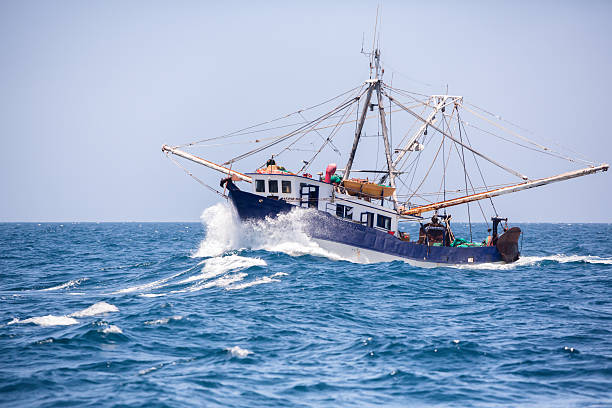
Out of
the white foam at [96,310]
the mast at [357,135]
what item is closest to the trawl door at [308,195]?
the mast at [357,135]

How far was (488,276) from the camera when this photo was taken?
31484mm

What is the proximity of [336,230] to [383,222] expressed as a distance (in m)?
4.37

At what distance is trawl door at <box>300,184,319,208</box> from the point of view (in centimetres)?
3431

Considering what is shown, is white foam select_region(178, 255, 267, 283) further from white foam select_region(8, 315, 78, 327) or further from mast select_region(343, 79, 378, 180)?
mast select_region(343, 79, 378, 180)

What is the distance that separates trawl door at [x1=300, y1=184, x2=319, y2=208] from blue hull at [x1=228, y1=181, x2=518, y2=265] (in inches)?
39.4

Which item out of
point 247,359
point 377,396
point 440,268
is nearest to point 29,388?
point 247,359

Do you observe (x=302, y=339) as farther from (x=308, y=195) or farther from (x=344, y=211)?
(x=344, y=211)

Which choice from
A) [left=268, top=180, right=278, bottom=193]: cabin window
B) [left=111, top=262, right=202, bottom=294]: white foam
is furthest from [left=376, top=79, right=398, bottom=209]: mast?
[left=111, top=262, right=202, bottom=294]: white foam

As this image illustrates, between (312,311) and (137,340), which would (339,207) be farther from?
(137,340)

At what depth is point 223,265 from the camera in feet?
98.9

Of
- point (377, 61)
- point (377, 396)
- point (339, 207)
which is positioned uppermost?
point (377, 61)

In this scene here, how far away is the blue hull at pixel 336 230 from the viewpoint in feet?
109

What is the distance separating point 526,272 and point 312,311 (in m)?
19.2

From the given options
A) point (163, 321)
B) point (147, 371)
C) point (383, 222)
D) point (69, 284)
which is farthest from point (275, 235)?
point (147, 371)
